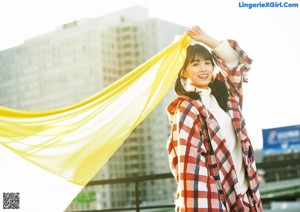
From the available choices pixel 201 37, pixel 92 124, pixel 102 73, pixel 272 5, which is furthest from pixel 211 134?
pixel 102 73

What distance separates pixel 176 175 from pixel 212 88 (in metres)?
0.38

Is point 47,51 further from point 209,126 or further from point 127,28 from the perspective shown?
point 209,126

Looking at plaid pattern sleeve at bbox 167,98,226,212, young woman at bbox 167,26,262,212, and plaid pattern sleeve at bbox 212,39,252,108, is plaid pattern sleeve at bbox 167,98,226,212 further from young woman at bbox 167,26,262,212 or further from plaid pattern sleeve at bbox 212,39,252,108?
plaid pattern sleeve at bbox 212,39,252,108

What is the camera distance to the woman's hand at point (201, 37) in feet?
5.81

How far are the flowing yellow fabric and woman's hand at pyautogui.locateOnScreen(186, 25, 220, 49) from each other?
0.05 meters

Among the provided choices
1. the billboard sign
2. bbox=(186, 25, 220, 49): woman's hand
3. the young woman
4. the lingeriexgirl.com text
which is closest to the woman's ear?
the young woman

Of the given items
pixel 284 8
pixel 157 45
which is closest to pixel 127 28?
pixel 157 45

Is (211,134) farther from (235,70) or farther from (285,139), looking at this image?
(285,139)

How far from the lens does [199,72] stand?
5.72 feet

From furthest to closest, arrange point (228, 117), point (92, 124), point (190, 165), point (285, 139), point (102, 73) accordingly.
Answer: point (102, 73), point (285, 139), point (92, 124), point (228, 117), point (190, 165)

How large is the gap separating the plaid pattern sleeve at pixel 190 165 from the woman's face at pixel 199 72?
0.15 meters

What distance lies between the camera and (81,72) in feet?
194

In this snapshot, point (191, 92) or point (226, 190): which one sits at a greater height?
point (191, 92)

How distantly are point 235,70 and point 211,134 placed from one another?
1.04ft
